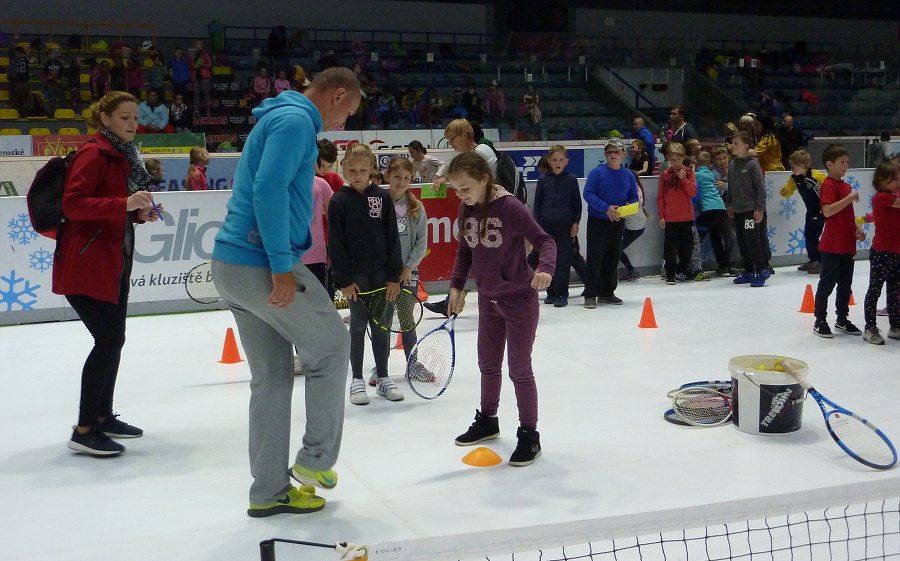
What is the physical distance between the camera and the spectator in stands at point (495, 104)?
19.3m

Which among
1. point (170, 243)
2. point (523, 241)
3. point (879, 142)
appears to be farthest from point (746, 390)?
point (879, 142)

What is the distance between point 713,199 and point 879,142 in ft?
23.9

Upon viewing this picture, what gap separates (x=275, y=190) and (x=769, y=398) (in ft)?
10.4

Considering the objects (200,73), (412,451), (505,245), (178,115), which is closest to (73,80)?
(200,73)

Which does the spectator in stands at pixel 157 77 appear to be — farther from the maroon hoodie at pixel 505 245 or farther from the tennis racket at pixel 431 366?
the maroon hoodie at pixel 505 245

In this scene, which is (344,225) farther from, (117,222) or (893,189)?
(893,189)

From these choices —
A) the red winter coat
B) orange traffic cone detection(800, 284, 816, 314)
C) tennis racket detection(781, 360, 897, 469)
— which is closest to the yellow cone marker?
tennis racket detection(781, 360, 897, 469)

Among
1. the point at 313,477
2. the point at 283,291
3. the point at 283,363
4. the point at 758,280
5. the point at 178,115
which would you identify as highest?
the point at 178,115

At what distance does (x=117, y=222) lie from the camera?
5039mm

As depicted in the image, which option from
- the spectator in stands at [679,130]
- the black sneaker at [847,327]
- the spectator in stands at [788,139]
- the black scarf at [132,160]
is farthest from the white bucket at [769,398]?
the spectator in stands at [788,139]

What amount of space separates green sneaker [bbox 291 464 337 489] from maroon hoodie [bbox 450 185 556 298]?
1320 mm

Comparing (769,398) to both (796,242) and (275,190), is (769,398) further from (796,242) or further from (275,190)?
(796,242)

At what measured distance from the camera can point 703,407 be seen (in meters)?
5.55

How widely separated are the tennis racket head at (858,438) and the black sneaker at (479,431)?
1.75 m
